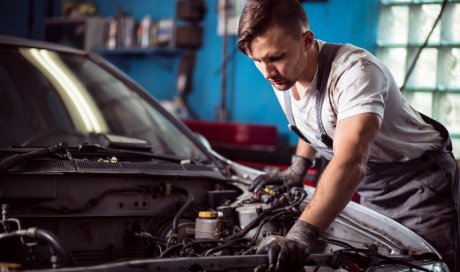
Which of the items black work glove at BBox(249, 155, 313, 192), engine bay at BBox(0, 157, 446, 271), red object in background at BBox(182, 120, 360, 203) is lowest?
red object in background at BBox(182, 120, 360, 203)

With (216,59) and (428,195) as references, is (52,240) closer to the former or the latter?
(428,195)

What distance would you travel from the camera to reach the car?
6.49 ft

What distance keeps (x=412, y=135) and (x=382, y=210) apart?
351 mm

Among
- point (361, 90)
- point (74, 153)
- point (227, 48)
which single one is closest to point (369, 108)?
point (361, 90)

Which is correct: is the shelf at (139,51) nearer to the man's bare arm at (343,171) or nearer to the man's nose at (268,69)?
the man's nose at (268,69)

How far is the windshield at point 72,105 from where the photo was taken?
3.00 meters

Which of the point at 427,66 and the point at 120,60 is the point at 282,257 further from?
the point at 120,60

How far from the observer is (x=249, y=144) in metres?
6.02

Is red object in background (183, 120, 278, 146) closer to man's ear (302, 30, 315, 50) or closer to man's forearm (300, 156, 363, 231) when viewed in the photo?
man's ear (302, 30, 315, 50)

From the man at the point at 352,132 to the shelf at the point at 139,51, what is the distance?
5350 mm

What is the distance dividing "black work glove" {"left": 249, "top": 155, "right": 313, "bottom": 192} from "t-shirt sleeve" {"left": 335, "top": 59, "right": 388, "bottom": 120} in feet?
1.83

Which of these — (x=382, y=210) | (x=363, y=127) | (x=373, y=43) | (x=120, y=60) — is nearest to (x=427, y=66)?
(x=373, y=43)

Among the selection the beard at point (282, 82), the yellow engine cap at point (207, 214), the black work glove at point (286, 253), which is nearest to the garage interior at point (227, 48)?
the beard at point (282, 82)

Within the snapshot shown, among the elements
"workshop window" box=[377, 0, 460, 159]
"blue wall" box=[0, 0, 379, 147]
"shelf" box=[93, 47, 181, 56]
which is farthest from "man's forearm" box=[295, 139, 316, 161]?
"shelf" box=[93, 47, 181, 56]
